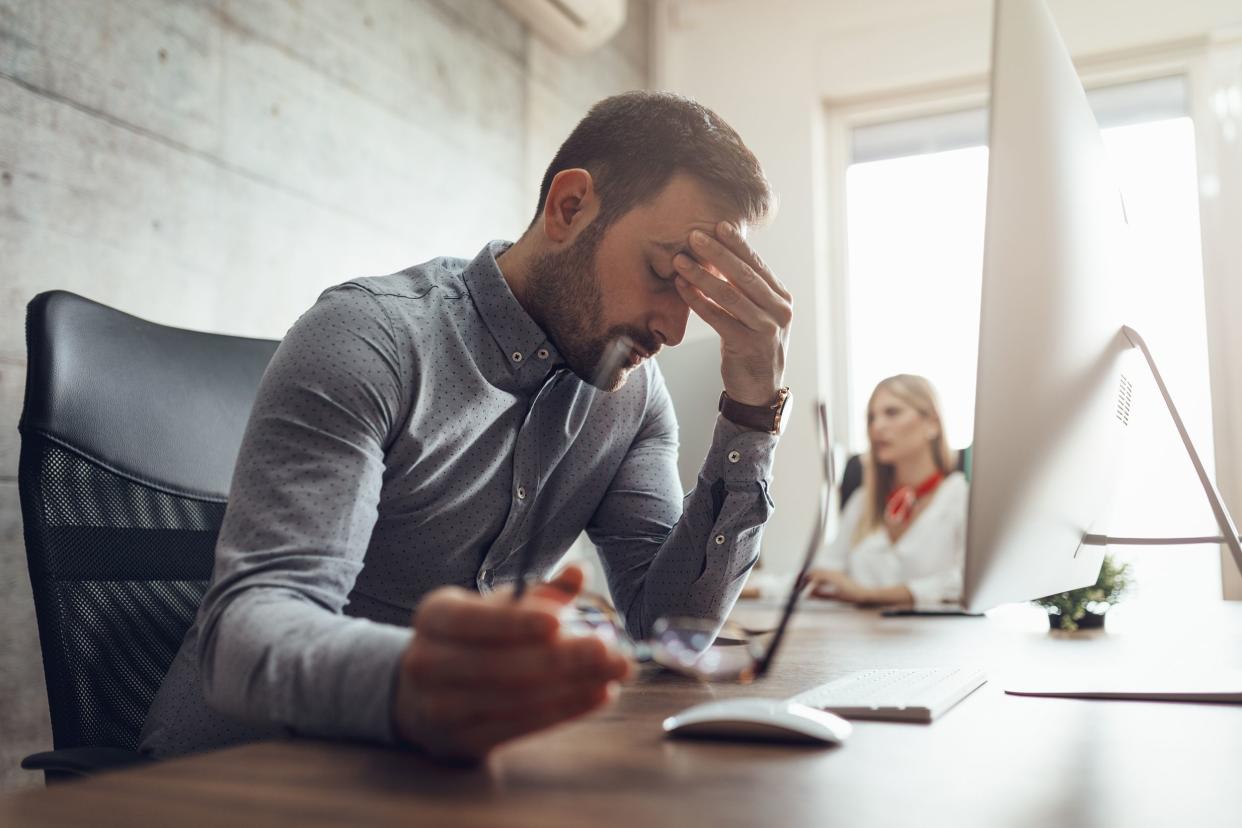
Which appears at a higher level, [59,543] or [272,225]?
[272,225]

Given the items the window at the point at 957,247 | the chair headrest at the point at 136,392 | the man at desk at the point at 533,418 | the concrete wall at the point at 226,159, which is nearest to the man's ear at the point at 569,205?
the man at desk at the point at 533,418

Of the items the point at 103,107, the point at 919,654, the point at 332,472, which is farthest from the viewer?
the point at 103,107

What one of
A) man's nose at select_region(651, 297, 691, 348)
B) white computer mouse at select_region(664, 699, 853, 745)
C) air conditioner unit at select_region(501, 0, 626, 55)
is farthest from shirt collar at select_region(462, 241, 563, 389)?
air conditioner unit at select_region(501, 0, 626, 55)

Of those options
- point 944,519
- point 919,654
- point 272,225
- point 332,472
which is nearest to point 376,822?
point 332,472

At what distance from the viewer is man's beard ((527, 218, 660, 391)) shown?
3.82 feet

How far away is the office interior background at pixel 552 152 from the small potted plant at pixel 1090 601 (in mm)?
136

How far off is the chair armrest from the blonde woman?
7.26 feet

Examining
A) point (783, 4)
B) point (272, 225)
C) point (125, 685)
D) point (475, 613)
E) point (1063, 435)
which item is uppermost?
point (783, 4)

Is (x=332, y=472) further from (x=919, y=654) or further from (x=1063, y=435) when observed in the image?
(x=919, y=654)

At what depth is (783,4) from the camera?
12.6ft

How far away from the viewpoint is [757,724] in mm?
627

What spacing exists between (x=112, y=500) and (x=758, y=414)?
73 centimetres

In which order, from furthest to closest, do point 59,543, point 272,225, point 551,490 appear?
point 272,225, point 551,490, point 59,543

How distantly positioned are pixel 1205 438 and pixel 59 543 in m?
3.48
